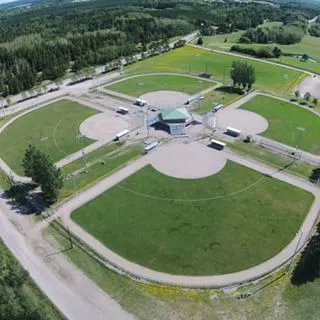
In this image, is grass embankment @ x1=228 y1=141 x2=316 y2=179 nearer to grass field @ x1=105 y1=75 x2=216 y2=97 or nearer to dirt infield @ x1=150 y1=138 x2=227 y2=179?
dirt infield @ x1=150 y1=138 x2=227 y2=179

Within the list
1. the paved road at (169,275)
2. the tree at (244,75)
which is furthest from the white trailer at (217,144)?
the tree at (244,75)

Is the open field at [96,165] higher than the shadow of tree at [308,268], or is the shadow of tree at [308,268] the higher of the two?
the open field at [96,165]

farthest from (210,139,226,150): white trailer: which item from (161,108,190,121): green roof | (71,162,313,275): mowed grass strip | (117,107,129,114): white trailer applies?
(117,107,129,114): white trailer

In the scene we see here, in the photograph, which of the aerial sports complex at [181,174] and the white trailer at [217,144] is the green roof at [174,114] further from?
the white trailer at [217,144]

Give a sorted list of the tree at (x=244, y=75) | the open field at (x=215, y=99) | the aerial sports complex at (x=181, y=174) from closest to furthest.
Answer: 1. the aerial sports complex at (x=181, y=174)
2. the open field at (x=215, y=99)
3. the tree at (x=244, y=75)

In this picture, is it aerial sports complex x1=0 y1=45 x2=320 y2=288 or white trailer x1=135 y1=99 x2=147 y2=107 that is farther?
white trailer x1=135 y1=99 x2=147 y2=107

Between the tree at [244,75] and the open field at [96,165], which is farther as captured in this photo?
the tree at [244,75]
